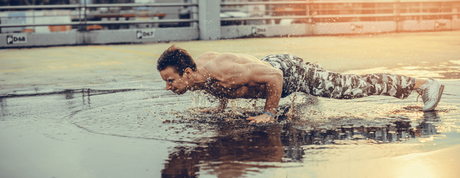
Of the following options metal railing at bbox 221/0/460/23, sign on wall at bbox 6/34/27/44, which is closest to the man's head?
sign on wall at bbox 6/34/27/44

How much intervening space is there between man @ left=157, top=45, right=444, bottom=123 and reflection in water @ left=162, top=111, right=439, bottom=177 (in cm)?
30

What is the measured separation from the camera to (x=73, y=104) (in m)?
5.52

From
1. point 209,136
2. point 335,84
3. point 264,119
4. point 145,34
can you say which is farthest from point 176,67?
point 145,34

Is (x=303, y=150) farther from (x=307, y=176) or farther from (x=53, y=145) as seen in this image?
(x=53, y=145)

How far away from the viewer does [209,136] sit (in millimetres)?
3727

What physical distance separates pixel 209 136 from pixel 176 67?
1.95ft

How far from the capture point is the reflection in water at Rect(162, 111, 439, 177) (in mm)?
2914

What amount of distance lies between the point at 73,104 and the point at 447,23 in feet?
62.6

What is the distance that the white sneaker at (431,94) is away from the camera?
4570mm

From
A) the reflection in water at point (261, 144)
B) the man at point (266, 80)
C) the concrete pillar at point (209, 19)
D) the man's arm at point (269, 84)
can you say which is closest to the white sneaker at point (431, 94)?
the man at point (266, 80)

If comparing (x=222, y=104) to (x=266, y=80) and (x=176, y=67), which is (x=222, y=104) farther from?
(x=176, y=67)

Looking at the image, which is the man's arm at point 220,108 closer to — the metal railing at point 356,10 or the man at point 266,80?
the man at point 266,80

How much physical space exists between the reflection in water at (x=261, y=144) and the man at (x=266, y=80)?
30cm

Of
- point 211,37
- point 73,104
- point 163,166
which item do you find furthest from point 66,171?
point 211,37
